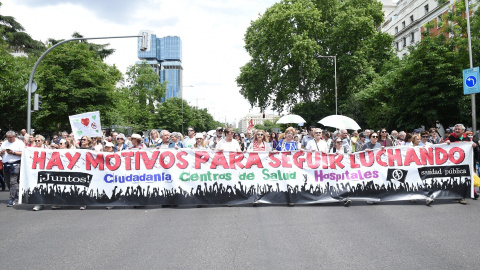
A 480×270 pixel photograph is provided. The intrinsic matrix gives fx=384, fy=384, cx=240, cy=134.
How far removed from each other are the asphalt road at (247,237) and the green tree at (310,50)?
29506 mm

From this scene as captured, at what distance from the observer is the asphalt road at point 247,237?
4.43 metres

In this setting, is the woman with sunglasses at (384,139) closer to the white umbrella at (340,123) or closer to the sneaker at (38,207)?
the white umbrella at (340,123)

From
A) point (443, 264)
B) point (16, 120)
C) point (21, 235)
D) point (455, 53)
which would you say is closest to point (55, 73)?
point (16, 120)

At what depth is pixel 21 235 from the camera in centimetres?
579

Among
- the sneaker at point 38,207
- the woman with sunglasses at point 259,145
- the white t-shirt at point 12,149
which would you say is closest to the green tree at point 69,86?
the white t-shirt at point 12,149

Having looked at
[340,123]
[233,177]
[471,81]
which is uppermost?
[471,81]

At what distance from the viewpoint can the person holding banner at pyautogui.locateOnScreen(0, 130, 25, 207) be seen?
835 cm

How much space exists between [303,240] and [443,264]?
172 cm

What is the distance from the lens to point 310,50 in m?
35.4

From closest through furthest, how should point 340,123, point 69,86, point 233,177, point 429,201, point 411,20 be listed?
1. point 429,201
2. point 233,177
3. point 340,123
4. point 69,86
5. point 411,20

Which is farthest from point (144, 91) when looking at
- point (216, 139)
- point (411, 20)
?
point (216, 139)

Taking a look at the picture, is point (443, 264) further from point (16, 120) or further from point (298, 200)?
point (16, 120)

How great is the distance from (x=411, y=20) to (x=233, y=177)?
5058cm

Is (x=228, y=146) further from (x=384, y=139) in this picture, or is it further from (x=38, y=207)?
(x=384, y=139)
